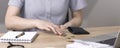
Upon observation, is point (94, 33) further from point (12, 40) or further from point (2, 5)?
point (2, 5)

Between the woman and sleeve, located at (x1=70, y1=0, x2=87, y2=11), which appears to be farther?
sleeve, located at (x1=70, y1=0, x2=87, y2=11)

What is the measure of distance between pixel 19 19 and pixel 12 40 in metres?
0.44

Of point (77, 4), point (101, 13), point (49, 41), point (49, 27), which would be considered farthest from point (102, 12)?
point (49, 41)

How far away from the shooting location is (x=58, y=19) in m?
2.04

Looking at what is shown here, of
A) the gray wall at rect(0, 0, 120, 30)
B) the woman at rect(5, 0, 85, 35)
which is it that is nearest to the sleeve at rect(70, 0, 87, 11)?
the woman at rect(5, 0, 85, 35)

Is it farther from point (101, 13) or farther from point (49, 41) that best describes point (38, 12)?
point (101, 13)

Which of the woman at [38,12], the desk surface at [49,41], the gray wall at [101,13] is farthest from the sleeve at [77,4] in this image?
the gray wall at [101,13]

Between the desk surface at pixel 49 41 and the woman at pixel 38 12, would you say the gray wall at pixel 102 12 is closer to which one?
the woman at pixel 38 12

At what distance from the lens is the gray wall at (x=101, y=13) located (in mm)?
2947

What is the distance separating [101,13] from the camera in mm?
3031

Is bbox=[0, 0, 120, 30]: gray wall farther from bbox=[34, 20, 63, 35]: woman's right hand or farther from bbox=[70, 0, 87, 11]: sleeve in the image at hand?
bbox=[34, 20, 63, 35]: woman's right hand

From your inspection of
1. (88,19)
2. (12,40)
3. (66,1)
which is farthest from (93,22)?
(12,40)

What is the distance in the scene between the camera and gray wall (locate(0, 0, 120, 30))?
295 cm

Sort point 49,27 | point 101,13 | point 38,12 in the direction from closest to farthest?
point 49,27 → point 38,12 → point 101,13
